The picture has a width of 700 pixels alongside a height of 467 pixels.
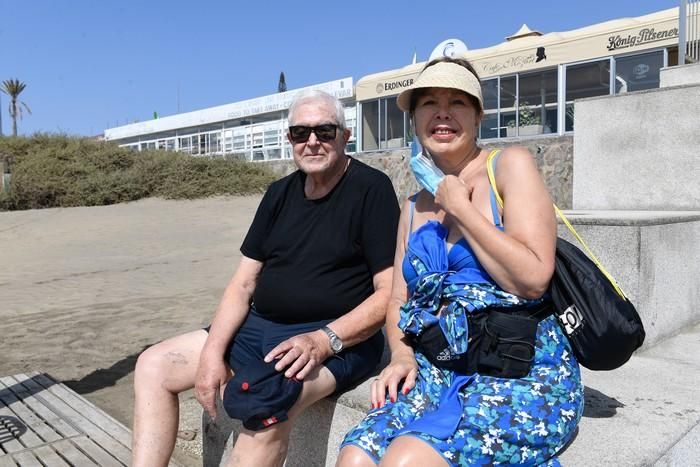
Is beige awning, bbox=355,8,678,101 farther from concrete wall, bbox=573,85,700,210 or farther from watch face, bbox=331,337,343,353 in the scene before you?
watch face, bbox=331,337,343,353

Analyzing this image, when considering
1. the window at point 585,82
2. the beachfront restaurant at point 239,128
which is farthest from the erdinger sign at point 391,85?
the window at point 585,82

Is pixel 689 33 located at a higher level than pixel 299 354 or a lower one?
higher

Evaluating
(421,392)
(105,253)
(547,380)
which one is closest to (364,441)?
(421,392)

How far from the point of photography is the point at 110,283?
9836 mm

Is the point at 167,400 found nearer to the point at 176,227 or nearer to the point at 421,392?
the point at 421,392

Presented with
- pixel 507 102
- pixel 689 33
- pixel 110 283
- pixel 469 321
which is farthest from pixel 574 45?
pixel 469 321

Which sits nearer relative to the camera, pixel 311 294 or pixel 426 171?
pixel 426 171

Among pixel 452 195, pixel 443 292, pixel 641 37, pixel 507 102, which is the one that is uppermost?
pixel 641 37

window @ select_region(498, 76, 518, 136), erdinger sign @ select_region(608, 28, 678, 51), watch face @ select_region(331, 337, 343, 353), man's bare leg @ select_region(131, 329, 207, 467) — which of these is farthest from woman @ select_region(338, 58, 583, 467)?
window @ select_region(498, 76, 518, 136)

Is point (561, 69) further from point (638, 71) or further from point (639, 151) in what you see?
point (639, 151)

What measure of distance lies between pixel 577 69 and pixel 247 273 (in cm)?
1442

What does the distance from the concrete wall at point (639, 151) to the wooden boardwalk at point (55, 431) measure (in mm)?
4234

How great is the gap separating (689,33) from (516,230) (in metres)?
6.09

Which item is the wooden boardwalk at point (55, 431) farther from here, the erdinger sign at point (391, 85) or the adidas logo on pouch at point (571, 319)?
the erdinger sign at point (391, 85)
